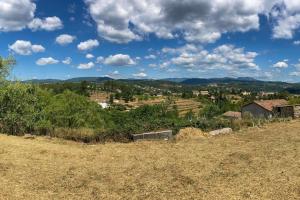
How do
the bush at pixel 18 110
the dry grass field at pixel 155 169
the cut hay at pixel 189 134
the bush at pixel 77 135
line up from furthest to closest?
the bush at pixel 18 110 < the bush at pixel 77 135 < the cut hay at pixel 189 134 < the dry grass field at pixel 155 169

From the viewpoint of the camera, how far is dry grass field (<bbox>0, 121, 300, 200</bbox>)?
27.8 feet

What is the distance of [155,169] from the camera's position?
10.5 meters

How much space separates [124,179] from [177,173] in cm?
142

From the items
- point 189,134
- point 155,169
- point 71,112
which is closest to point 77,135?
point 189,134

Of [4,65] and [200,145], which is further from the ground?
[4,65]

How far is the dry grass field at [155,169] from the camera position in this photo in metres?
8.46

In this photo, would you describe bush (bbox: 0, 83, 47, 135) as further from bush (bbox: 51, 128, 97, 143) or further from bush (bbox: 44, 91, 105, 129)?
bush (bbox: 44, 91, 105, 129)

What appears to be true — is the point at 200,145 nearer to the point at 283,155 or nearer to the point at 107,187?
the point at 283,155

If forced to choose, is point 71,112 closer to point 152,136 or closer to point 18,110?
point 18,110

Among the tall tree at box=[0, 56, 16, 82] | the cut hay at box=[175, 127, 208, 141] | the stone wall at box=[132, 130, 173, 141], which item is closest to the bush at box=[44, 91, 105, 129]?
the tall tree at box=[0, 56, 16, 82]

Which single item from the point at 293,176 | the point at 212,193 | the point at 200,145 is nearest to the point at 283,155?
the point at 293,176

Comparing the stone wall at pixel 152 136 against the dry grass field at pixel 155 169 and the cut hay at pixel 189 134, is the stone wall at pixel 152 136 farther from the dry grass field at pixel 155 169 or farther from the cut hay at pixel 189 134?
the dry grass field at pixel 155 169

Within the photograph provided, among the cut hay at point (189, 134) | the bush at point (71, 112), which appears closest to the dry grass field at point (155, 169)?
the cut hay at point (189, 134)

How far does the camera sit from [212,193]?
8.30 m
